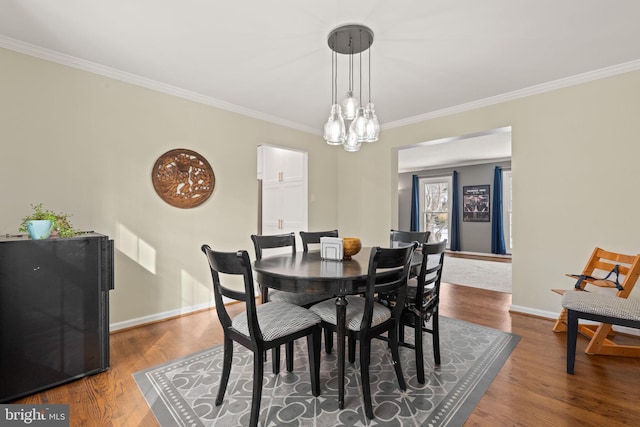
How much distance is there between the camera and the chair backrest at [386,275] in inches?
64.2

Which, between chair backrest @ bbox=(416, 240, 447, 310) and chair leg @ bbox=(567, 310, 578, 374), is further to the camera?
chair leg @ bbox=(567, 310, 578, 374)

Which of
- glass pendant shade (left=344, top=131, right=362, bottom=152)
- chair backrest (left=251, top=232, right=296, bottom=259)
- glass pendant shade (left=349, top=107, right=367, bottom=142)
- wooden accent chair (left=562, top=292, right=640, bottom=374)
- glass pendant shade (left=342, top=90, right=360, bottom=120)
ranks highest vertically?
glass pendant shade (left=342, top=90, right=360, bottom=120)

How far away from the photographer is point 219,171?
3648 millimetres

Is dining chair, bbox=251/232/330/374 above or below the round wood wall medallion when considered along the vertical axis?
below

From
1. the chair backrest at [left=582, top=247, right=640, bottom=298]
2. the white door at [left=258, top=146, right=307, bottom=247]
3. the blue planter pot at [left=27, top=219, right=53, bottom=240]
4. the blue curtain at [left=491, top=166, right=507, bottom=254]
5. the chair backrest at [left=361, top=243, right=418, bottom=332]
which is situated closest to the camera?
the chair backrest at [left=361, top=243, right=418, bottom=332]

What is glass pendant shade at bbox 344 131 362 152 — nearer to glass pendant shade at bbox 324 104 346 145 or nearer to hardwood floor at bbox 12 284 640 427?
glass pendant shade at bbox 324 104 346 145

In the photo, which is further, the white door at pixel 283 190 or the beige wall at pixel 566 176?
the white door at pixel 283 190

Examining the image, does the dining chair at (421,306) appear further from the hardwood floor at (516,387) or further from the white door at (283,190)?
the white door at (283,190)

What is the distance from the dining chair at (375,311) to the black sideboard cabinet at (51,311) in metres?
1.56

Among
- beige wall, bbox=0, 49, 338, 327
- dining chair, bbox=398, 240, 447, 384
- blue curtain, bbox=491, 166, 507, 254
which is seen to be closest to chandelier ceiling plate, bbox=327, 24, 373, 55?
dining chair, bbox=398, 240, 447, 384

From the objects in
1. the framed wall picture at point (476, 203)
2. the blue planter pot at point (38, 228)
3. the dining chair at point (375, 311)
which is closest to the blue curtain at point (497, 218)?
the framed wall picture at point (476, 203)

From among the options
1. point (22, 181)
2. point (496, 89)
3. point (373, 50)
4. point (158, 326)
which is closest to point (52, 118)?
point (22, 181)

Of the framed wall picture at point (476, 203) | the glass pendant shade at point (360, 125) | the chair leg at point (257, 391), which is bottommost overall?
the chair leg at point (257, 391)

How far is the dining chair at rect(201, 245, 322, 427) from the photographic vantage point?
1.55 metres
